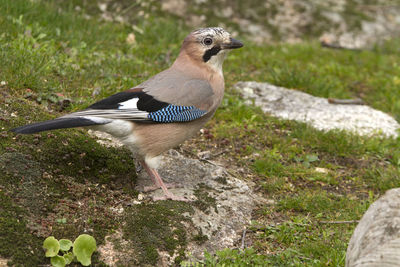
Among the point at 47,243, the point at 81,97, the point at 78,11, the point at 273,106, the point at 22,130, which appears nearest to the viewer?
the point at 47,243

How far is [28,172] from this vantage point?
12.9ft

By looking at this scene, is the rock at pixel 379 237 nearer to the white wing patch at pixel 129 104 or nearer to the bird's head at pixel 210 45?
the white wing patch at pixel 129 104

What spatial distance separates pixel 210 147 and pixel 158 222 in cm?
208

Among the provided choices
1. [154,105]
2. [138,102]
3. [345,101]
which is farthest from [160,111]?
[345,101]

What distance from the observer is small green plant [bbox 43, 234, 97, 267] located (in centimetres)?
326

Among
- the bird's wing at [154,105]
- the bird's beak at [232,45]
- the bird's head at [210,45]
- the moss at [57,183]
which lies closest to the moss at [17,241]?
the moss at [57,183]

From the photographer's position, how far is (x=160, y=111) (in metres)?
4.37

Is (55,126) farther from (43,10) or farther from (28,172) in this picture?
(43,10)

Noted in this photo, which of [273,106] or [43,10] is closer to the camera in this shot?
[273,106]

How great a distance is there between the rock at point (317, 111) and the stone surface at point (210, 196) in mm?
2032

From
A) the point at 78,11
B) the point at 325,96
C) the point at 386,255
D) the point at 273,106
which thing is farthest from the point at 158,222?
the point at 78,11

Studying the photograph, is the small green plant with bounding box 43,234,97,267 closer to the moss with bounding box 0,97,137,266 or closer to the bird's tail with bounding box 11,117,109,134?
the moss with bounding box 0,97,137,266

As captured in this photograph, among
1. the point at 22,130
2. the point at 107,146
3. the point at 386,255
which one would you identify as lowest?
the point at 107,146

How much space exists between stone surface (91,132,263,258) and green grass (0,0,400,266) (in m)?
0.14
